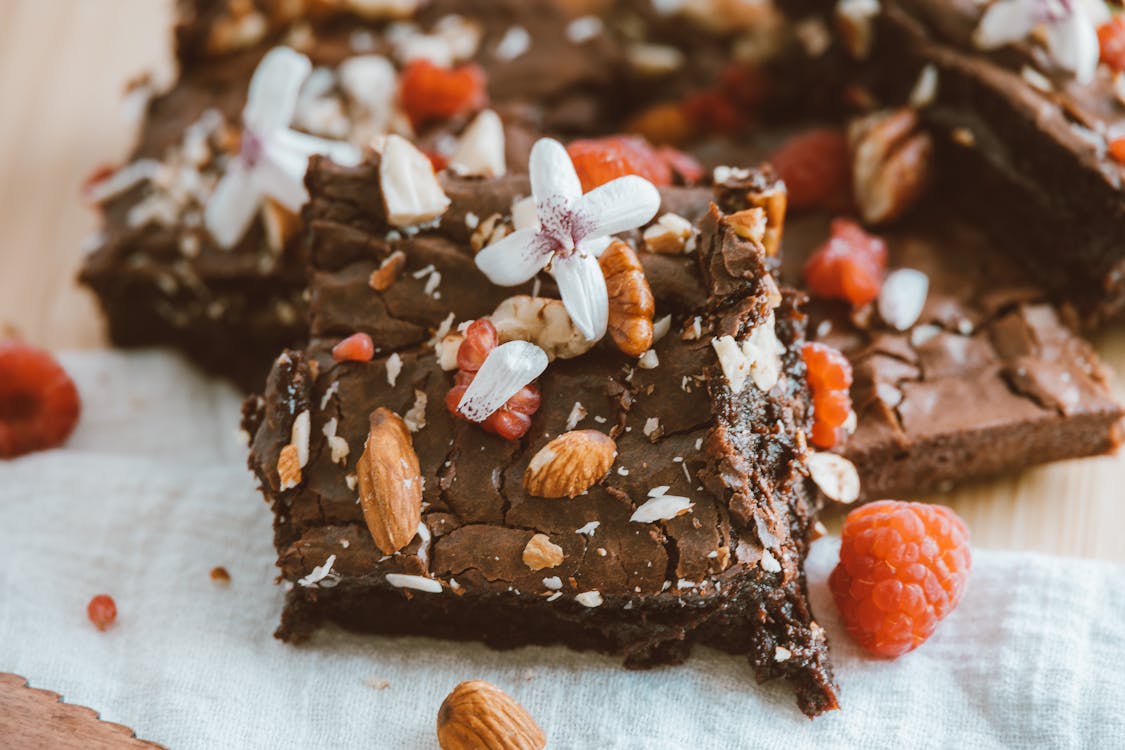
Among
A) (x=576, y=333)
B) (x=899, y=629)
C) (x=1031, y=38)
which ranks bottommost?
(x=899, y=629)

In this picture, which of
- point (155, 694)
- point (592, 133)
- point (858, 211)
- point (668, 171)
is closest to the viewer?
point (155, 694)

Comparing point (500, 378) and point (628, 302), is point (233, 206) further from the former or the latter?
point (628, 302)

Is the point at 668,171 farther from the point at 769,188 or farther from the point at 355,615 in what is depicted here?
the point at 355,615

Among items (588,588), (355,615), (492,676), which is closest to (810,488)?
(588,588)

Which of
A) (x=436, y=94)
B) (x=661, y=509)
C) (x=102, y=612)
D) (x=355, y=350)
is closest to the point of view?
(x=661, y=509)

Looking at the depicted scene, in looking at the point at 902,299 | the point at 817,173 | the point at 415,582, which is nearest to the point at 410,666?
the point at 415,582
